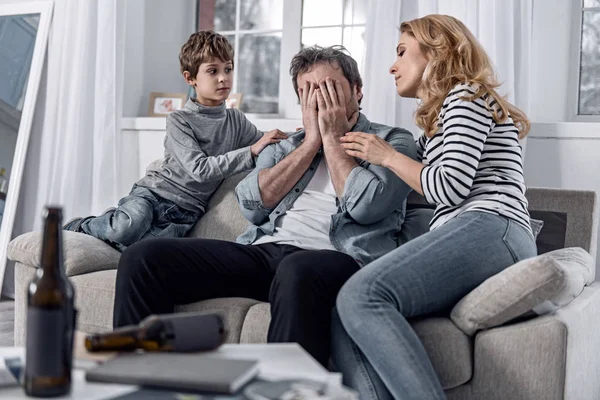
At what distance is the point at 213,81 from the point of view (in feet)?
9.63

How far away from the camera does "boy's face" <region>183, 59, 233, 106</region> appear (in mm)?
2936

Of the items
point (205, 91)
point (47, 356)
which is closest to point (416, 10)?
point (205, 91)

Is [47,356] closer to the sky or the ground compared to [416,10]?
closer to the ground

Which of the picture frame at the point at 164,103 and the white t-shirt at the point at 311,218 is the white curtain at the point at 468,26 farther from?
the picture frame at the point at 164,103

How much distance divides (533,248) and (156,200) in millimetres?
1375

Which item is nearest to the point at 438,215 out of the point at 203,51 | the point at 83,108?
the point at 203,51

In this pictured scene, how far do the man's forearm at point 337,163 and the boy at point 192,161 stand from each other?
13.2 inches

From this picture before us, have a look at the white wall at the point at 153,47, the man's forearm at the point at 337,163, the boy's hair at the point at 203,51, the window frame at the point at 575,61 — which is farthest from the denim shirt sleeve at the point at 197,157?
the window frame at the point at 575,61

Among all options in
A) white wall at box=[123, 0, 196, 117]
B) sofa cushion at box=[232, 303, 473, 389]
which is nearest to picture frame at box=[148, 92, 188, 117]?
white wall at box=[123, 0, 196, 117]

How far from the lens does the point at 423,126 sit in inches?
87.3

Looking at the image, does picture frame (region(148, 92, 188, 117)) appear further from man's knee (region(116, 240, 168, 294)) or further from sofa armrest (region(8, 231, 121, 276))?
man's knee (region(116, 240, 168, 294))

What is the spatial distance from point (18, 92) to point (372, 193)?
8.70 ft

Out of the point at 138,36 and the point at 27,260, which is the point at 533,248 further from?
the point at 138,36

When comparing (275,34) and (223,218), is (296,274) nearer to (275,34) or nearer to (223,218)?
(223,218)
